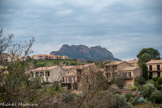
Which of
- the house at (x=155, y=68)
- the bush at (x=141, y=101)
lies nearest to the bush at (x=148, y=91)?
Result: the bush at (x=141, y=101)

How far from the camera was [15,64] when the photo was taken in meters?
7.01

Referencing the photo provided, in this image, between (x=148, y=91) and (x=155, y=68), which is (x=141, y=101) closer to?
(x=148, y=91)

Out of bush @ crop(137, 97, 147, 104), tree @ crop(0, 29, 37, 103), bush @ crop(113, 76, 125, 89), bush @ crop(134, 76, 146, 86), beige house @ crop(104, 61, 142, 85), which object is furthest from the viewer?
beige house @ crop(104, 61, 142, 85)

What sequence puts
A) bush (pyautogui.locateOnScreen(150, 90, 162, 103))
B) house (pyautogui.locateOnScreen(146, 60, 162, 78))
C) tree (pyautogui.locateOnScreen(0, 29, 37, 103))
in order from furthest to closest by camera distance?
house (pyautogui.locateOnScreen(146, 60, 162, 78)) → bush (pyautogui.locateOnScreen(150, 90, 162, 103)) → tree (pyautogui.locateOnScreen(0, 29, 37, 103))

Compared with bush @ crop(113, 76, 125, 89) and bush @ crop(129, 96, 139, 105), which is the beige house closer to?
bush @ crop(113, 76, 125, 89)

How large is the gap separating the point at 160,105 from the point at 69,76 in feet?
71.3

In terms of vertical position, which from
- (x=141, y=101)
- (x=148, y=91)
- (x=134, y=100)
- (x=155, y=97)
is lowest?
(x=141, y=101)

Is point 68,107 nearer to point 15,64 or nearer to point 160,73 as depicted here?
point 15,64

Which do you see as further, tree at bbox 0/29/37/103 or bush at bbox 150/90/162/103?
bush at bbox 150/90/162/103

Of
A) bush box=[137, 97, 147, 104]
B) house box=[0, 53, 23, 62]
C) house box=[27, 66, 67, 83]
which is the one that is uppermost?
house box=[0, 53, 23, 62]

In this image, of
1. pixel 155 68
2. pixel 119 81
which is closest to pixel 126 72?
pixel 155 68

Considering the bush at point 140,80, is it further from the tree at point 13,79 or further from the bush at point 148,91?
the tree at point 13,79

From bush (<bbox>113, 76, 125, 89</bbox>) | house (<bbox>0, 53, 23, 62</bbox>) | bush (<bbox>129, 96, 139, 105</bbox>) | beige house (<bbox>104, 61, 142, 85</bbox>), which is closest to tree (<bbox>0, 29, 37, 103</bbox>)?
house (<bbox>0, 53, 23, 62</bbox>)

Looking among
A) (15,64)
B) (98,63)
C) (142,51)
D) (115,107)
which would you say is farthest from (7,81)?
(142,51)
